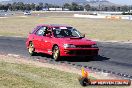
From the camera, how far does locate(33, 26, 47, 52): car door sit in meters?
18.5

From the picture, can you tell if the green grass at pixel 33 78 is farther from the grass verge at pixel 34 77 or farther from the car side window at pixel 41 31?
the car side window at pixel 41 31

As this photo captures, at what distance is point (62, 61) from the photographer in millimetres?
17078

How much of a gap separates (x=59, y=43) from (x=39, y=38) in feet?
6.07

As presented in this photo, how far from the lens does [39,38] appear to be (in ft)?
61.2

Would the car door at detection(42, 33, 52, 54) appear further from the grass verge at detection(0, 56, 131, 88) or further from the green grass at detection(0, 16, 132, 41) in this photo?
the green grass at detection(0, 16, 132, 41)

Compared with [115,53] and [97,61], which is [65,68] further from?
[115,53]

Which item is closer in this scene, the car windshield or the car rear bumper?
the car rear bumper

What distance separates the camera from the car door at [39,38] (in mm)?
18531

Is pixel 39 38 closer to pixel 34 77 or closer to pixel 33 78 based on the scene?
pixel 34 77

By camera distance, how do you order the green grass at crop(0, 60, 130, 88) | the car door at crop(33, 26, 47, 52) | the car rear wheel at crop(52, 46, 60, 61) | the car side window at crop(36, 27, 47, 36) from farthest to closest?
the car side window at crop(36, 27, 47, 36)
the car door at crop(33, 26, 47, 52)
the car rear wheel at crop(52, 46, 60, 61)
the green grass at crop(0, 60, 130, 88)

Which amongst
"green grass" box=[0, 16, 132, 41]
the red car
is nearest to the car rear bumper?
the red car

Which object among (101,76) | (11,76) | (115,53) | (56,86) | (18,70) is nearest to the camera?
(56,86)

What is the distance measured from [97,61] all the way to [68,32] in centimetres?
191

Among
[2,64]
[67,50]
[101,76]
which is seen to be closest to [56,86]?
[101,76]
